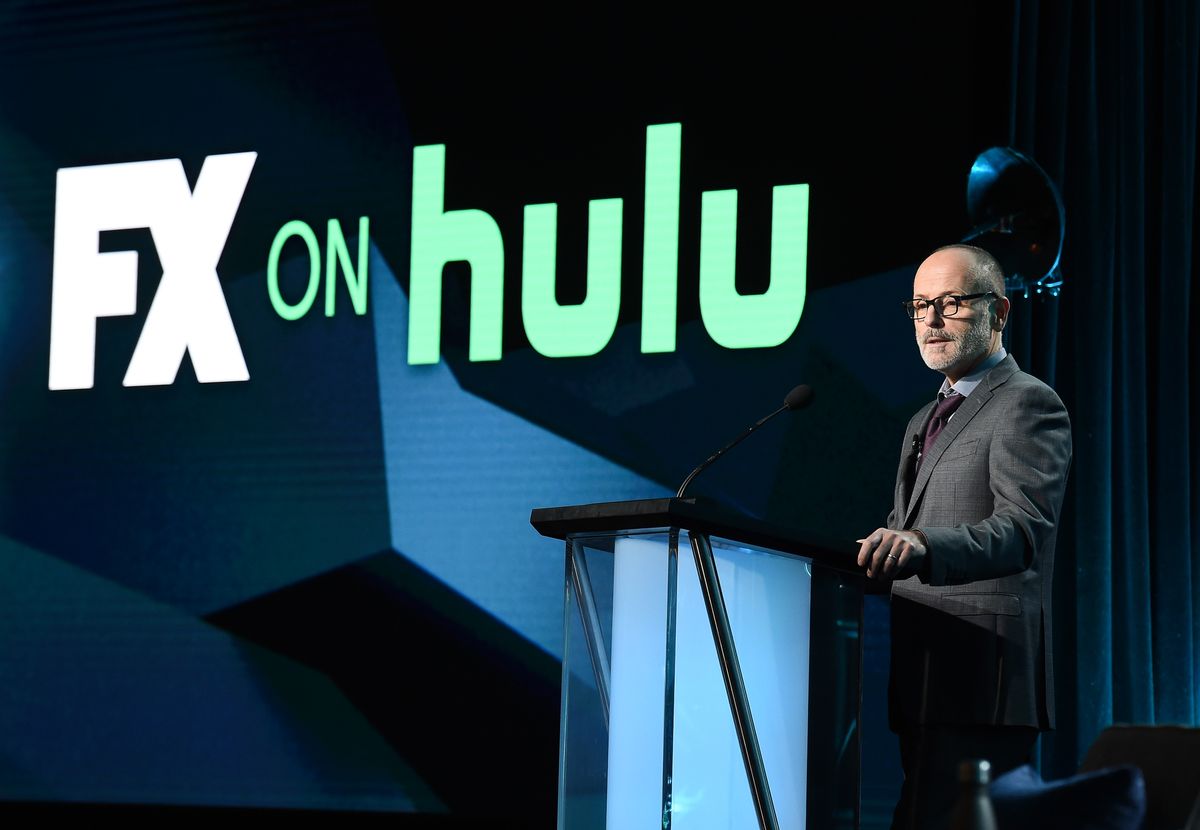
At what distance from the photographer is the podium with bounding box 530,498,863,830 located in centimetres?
214

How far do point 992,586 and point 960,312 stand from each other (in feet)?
1.64

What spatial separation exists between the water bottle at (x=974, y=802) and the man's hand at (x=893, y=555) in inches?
32.0

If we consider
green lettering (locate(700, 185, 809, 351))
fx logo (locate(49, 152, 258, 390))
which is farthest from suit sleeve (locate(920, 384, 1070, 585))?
fx logo (locate(49, 152, 258, 390))

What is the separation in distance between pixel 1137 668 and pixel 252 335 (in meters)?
2.97

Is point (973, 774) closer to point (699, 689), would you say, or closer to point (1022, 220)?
point (699, 689)

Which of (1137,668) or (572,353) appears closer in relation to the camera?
(1137,668)

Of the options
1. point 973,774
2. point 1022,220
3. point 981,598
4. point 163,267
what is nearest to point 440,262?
point 163,267

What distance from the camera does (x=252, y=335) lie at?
196 inches

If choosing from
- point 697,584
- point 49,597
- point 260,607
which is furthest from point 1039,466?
point 49,597

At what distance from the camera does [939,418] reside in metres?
2.61

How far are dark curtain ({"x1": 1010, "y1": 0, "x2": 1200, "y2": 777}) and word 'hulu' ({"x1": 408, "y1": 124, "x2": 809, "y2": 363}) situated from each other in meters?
0.71

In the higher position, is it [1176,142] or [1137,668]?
[1176,142]

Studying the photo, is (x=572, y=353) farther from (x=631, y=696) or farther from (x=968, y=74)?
(x=631, y=696)

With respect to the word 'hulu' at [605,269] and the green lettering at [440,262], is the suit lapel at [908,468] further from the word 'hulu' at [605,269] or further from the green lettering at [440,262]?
the green lettering at [440,262]
